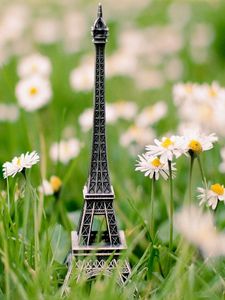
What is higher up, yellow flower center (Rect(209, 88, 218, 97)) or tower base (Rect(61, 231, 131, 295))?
yellow flower center (Rect(209, 88, 218, 97))

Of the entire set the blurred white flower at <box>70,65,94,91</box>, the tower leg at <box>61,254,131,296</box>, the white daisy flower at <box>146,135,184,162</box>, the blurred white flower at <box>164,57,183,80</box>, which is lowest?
the tower leg at <box>61,254,131,296</box>

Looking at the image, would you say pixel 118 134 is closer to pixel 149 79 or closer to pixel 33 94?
pixel 33 94

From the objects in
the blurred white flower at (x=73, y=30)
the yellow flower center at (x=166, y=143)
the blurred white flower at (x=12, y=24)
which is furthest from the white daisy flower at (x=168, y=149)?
the blurred white flower at (x=73, y=30)

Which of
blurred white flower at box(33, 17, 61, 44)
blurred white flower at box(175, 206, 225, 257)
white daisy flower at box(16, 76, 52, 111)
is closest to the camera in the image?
blurred white flower at box(175, 206, 225, 257)

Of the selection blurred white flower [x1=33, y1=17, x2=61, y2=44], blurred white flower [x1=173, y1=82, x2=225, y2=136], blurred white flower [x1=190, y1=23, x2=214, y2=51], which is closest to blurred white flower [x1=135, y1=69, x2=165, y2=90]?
blurred white flower [x1=190, y1=23, x2=214, y2=51]

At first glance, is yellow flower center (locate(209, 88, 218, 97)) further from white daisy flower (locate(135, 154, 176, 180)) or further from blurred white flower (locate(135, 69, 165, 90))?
blurred white flower (locate(135, 69, 165, 90))

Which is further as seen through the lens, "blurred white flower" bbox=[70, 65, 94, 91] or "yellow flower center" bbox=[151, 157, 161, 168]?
"blurred white flower" bbox=[70, 65, 94, 91]

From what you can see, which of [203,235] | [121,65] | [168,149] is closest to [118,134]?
[121,65]
